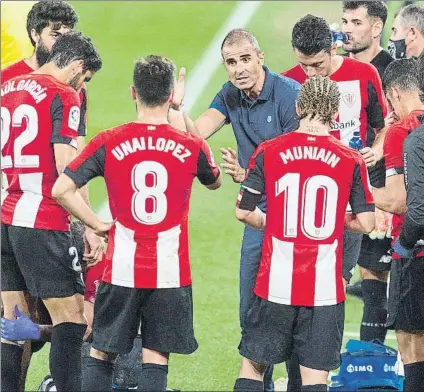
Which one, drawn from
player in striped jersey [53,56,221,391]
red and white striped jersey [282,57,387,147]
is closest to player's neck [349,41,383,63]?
red and white striped jersey [282,57,387,147]

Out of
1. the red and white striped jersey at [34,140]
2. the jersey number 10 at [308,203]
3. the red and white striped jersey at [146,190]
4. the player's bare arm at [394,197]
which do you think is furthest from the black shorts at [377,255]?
the red and white striped jersey at [34,140]

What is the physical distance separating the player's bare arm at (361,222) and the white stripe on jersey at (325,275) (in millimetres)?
127

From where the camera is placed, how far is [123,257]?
5586 mm

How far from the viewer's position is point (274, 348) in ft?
18.1

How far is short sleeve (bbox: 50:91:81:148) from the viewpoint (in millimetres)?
5965

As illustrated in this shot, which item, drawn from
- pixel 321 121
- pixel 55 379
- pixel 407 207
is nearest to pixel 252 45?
pixel 321 121

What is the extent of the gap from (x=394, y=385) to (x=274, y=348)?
132 centimetres

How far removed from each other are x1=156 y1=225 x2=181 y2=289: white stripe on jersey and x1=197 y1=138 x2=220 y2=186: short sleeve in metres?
0.29

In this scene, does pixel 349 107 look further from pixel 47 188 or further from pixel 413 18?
pixel 47 188

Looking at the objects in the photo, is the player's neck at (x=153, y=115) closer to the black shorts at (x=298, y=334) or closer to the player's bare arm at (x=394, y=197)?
the black shorts at (x=298, y=334)

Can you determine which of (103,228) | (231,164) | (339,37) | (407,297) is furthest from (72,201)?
(339,37)

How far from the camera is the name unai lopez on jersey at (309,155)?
213 inches

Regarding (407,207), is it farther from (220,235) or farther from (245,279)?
(220,235)

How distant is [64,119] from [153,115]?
24.9 inches
